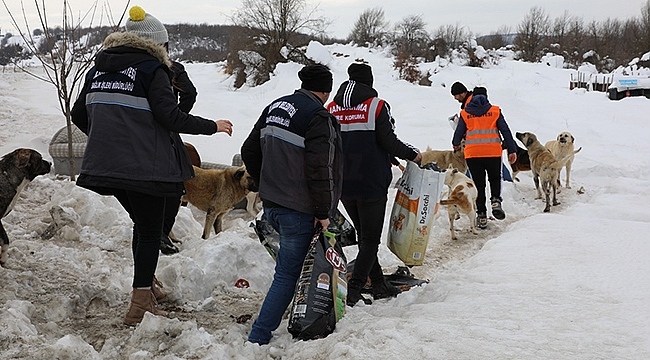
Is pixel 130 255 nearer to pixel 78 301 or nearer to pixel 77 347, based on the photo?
pixel 78 301

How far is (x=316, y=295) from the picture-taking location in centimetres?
321

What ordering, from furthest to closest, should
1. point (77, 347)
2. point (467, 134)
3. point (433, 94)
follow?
point (433, 94) < point (467, 134) < point (77, 347)

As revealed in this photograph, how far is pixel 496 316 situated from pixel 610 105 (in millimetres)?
21651

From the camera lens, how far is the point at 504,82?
29.8 metres

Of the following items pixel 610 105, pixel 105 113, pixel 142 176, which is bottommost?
pixel 610 105

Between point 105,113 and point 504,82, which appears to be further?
point 504,82

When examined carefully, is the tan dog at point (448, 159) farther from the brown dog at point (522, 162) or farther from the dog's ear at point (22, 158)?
the dog's ear at point (22, 158)

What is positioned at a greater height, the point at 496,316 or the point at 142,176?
the point at 142,176

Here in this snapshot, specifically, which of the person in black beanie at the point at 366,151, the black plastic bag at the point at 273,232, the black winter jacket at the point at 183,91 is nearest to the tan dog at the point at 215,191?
the black winter jacket at the point at 183,91

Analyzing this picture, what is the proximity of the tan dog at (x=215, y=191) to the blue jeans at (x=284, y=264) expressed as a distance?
10.3 feet

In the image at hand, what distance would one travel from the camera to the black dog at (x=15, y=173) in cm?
437

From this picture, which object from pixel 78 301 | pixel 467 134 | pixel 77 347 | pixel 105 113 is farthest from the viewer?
pixel 467 134

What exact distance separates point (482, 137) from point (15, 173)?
5.17 metres

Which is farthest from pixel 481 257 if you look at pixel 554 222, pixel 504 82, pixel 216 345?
pixel 504 82
